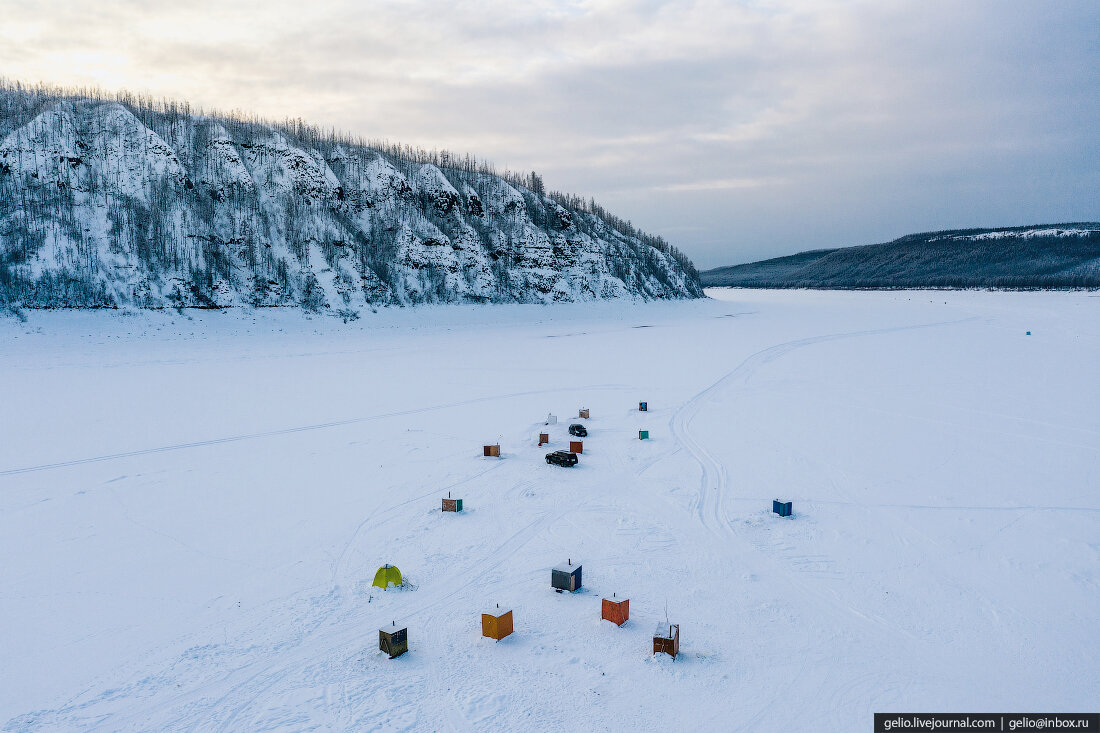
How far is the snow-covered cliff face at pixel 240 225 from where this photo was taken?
119 feet

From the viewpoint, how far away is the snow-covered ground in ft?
20.0

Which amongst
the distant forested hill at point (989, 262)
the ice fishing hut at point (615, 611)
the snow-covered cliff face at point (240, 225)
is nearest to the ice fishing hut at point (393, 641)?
the ice fishing hut at point (615, 611)

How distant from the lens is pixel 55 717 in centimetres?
562

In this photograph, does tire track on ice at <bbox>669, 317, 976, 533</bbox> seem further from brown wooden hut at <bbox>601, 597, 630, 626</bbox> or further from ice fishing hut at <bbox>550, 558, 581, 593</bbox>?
brown wooden hut at <bbox>601, 597, 630, 626</bbox>

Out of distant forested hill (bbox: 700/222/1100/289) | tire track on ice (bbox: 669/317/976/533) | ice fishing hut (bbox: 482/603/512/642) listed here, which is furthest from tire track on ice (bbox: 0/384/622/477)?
distant forested hill (bbox: 700/222/1100/289)

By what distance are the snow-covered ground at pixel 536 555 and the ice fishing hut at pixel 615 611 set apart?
0.11m

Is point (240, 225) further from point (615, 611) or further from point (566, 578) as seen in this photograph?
point (615, 611)

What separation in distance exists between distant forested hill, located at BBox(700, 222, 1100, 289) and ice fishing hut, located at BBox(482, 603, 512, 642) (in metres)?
153

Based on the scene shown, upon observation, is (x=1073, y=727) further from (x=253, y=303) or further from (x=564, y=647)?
(x=253, y=303)

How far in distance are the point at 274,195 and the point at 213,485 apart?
45447 millimetres

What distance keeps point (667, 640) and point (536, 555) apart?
9.88ft

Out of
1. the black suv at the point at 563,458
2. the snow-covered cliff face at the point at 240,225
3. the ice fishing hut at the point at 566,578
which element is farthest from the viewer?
the snow-covered cliff face at the point at 240,225

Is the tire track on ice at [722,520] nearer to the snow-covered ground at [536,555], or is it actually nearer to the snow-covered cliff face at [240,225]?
the snow-covered ground at [536,555]

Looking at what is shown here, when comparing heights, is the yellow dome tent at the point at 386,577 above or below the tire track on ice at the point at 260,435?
below
